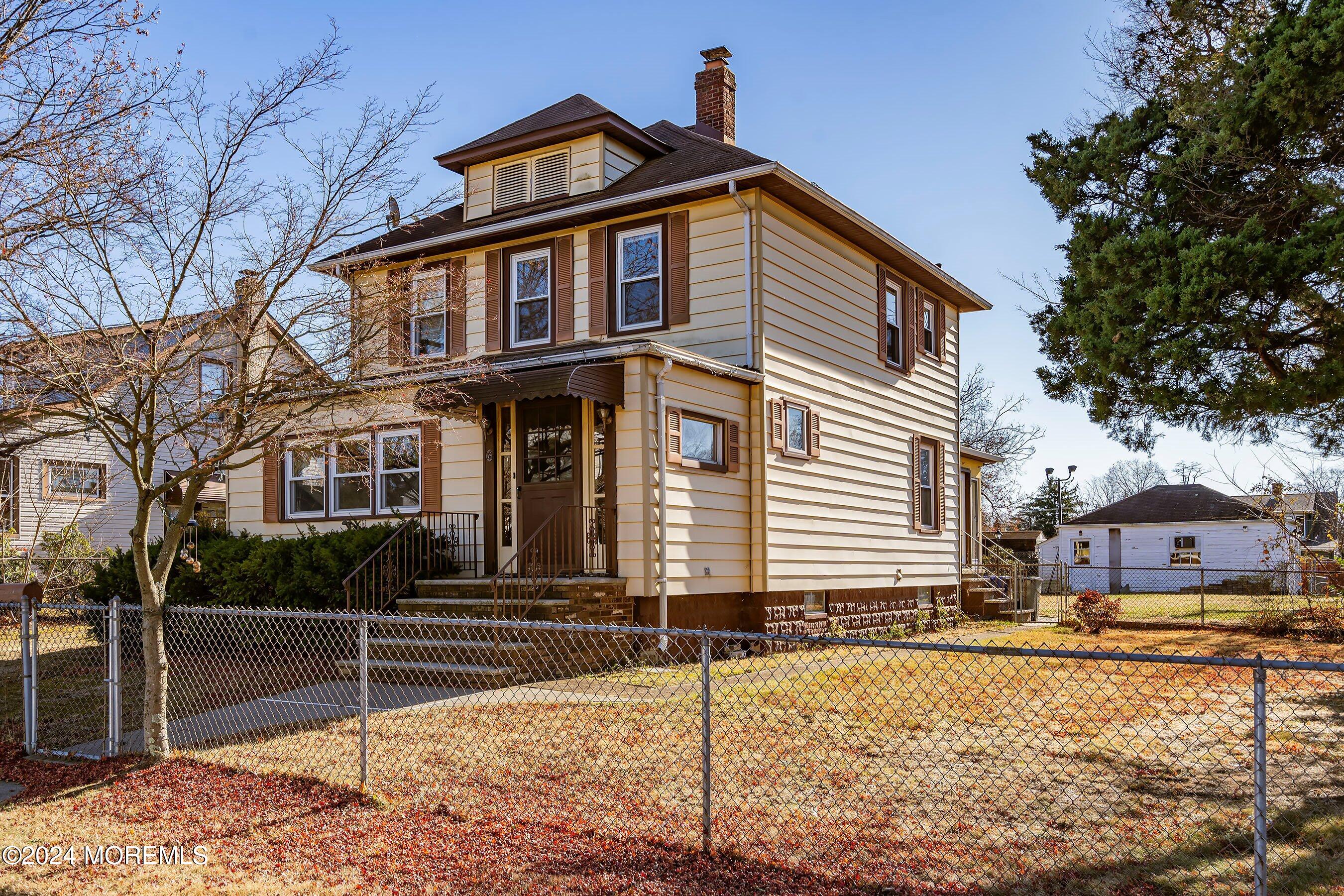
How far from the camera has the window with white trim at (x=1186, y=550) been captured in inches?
1561

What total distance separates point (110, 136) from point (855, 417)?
12172 millimetres


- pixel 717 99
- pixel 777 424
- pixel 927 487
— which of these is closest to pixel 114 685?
pixel 777 424

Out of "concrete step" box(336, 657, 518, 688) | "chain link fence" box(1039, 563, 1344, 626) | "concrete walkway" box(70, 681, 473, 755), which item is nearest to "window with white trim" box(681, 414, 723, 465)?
"concrete step" box(336, 657, 518, 688)

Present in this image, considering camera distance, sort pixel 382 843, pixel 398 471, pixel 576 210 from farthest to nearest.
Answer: pixel 398 471, pixel 576 210, pixel 382 843

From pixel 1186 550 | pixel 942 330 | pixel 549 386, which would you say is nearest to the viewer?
pixel 549 386

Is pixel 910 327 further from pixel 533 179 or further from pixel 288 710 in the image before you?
pixel 288 710

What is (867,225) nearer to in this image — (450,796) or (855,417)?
(855,417)

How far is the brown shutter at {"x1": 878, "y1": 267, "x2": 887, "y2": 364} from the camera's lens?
17.4m

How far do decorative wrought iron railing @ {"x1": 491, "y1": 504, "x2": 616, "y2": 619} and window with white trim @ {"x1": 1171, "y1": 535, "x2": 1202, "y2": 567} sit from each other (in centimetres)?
3420

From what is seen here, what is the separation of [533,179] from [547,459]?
17.4 feet

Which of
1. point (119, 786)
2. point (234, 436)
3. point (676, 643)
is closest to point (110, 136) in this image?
point (234, 436)

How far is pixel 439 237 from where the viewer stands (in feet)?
53.0

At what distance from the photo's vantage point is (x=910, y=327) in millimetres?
18469

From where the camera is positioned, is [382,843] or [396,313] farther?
[396,313]
